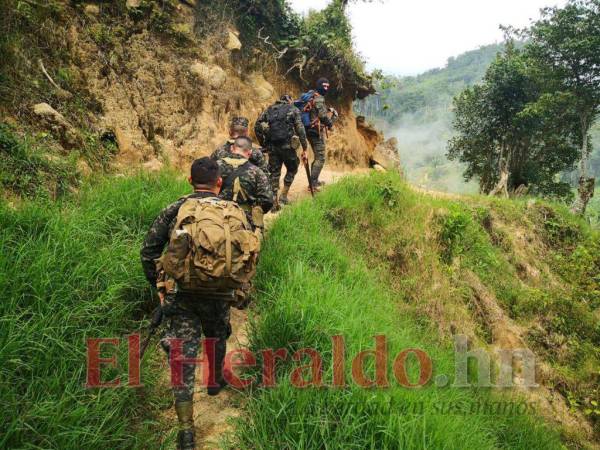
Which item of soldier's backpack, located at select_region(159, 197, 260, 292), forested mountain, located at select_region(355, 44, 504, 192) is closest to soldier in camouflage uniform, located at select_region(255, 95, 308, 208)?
soldier's backpack, located at select_region(159, 197, 260, 292)

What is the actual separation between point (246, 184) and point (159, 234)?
1354 mm

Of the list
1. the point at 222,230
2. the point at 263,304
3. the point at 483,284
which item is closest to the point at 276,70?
the point at 483,284

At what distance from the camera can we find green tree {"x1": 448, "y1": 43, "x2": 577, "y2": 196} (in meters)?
16.6

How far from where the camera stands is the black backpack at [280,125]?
5.92 meters

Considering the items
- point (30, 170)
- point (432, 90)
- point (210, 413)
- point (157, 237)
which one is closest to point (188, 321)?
point (157, 237)

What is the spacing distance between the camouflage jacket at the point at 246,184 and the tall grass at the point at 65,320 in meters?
1.09

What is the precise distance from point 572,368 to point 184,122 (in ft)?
27.8

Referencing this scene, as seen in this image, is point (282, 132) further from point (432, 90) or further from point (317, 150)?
point (432, 90)

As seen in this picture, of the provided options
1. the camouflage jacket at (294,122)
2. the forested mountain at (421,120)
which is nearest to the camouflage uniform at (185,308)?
the camouflage jacket at (294,122)

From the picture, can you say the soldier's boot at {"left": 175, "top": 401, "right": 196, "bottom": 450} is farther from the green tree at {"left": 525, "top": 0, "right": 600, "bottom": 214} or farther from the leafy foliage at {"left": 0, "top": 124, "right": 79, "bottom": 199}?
the green tree at {"left": 525, "top": 0, "right": 600, "bottom": 214}

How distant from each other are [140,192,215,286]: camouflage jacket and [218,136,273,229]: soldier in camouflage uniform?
114 centimetres

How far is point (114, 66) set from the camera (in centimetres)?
692

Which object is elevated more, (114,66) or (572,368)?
(114,66)

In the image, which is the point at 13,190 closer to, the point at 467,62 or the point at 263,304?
the point at 263,304
